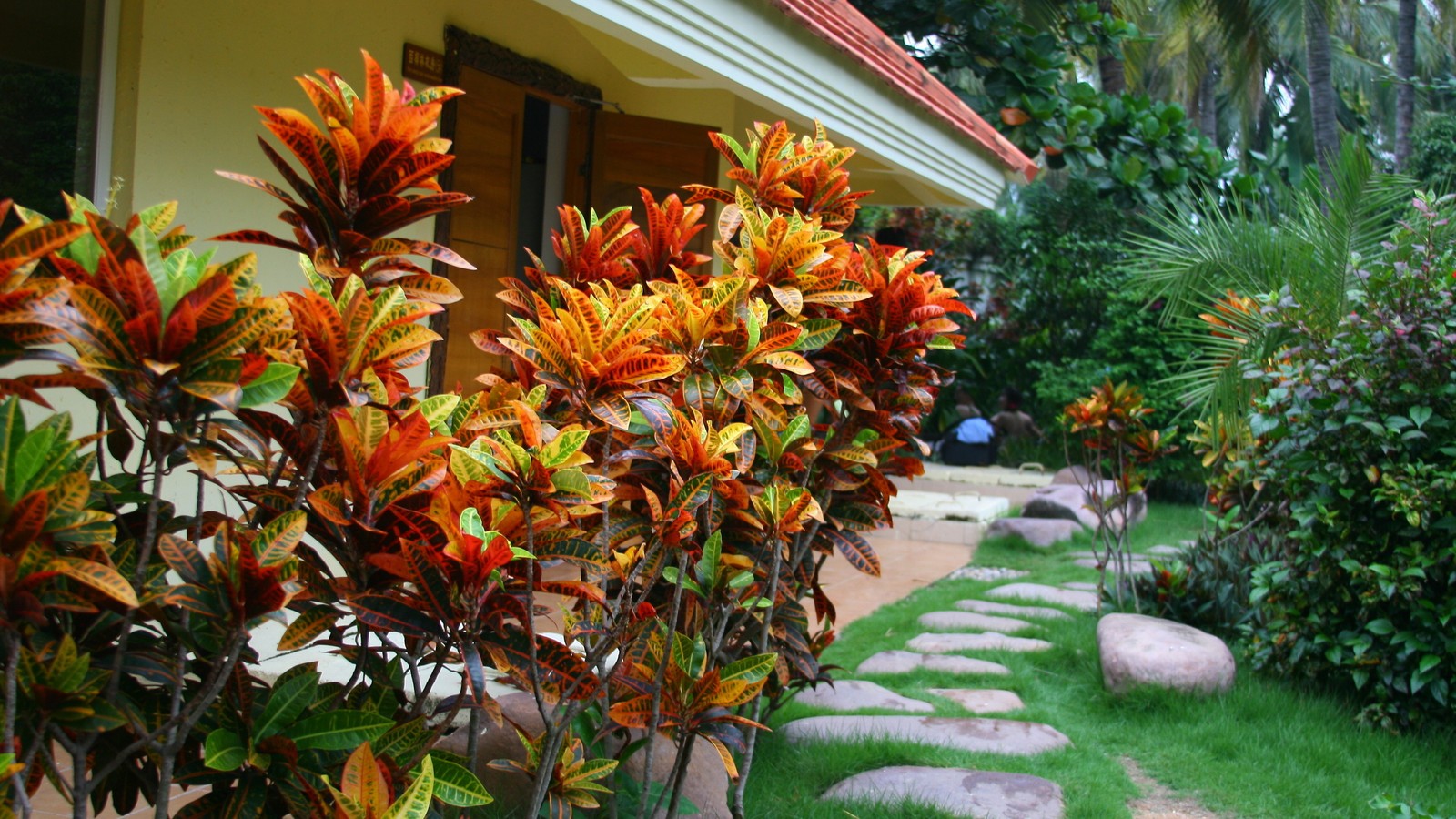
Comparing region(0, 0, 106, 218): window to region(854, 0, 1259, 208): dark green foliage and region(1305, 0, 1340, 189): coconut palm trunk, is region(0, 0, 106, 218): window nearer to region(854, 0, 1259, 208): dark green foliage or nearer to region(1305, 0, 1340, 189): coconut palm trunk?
region(854, 0, 1259, 208): dark green foliage

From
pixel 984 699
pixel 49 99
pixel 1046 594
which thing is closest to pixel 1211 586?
pixel 1046 594

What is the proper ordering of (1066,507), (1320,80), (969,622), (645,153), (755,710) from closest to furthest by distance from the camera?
(755,710) < (969,622) < (645,153) < (1066,507) < (1320,80)

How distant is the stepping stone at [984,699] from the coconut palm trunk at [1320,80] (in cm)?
1104

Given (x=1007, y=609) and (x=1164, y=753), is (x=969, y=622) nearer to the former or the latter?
(x=1007, y=609)

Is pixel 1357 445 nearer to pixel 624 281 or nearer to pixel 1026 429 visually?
pixel 624 281

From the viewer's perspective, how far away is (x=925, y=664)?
18.0ft

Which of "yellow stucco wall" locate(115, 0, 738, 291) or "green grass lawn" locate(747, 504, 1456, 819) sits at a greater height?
"yellow stucco wall" locate(115, 0, 738, 291)

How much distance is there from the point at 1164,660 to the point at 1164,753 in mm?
585

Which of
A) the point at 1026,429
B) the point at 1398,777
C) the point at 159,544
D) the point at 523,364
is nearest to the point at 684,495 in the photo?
the point at 523,364

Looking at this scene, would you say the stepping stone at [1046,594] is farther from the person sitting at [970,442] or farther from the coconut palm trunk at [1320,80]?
the coconut palm trunk at [1320,80]

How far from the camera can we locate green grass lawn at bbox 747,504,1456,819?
12.4ft

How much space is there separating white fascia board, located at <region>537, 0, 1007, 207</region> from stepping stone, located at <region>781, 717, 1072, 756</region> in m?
2.23

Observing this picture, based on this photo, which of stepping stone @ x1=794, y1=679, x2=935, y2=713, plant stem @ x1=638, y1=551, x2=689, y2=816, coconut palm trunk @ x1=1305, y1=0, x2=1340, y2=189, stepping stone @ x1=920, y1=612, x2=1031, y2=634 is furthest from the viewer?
coconut palm trunk @ x1=1305, y1=0, x2=1340, y2=189

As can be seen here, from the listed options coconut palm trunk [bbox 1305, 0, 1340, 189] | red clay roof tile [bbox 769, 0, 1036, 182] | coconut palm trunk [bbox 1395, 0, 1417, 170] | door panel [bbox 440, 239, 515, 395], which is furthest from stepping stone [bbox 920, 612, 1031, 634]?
coconut palm trunk [bbox 1395, 0, 1417, 170]
